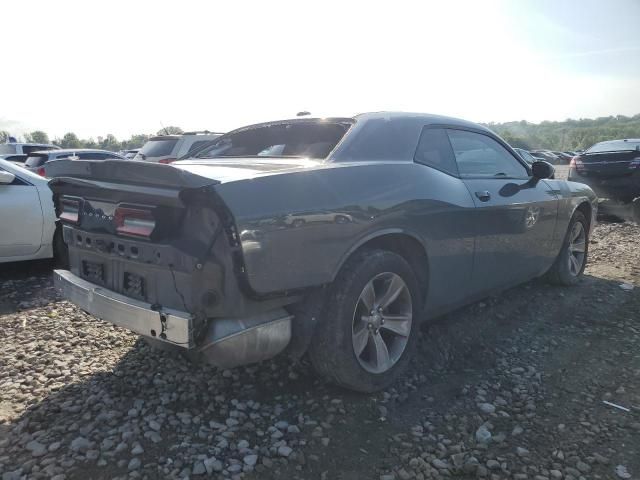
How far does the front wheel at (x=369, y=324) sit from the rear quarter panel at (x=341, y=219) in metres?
0.14

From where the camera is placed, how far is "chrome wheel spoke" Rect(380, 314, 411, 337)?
9.49ft

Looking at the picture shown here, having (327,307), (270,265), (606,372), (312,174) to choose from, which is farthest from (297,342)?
(606,372)

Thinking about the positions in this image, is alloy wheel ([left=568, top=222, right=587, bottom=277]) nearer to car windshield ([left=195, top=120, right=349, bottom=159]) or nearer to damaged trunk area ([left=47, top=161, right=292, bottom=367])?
car windshield ([left=195, top=120, right=349, bottom=159])

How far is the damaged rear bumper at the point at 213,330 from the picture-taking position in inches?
87.6

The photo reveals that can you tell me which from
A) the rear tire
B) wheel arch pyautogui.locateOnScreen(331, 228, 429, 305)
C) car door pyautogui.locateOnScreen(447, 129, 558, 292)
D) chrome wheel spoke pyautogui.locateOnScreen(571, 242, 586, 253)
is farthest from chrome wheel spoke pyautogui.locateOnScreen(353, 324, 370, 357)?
chrome wheel spoke pyautogui.locateOnScreen(571, 242, 586, 253)

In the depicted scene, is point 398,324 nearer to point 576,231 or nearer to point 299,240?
point 299,240

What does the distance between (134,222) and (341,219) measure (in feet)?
3.35

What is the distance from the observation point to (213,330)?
7.39ft

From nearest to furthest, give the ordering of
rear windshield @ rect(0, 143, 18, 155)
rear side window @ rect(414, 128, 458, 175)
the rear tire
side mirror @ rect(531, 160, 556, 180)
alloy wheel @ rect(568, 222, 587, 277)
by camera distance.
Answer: rear side window @ rect(414, 128, 458, 175) < side mirror @ rect(531, 160, 556, 180) < the rear tire < alloy wheel @ rect(568, 222, 587, 277) < rear windshield @ rect(0, 143, 18, 155)

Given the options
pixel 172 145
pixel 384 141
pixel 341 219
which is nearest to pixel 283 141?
pixel 384 141

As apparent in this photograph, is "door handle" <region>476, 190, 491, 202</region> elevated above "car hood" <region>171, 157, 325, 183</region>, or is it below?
below

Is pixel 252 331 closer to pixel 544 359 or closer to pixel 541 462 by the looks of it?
pixel 541 462

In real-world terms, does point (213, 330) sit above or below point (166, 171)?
below

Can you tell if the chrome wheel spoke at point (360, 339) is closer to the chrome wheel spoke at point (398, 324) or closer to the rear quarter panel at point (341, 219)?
the chrome wheel spoke at point (398, 324)
